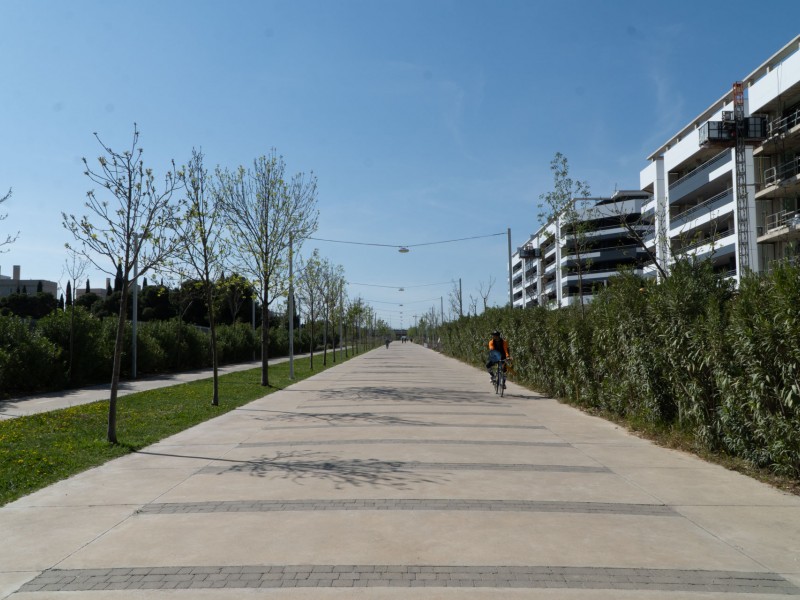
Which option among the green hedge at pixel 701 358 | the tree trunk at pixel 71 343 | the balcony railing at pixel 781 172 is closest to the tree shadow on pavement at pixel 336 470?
the green hedge at pixel 701 358

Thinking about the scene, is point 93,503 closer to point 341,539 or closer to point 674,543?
point 341,539

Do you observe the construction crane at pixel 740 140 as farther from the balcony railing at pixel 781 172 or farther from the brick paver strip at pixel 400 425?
the brick paver strip at pixel 400 425

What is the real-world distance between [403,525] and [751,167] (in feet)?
148

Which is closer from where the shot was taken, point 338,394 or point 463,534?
point 463,534

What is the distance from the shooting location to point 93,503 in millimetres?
6090

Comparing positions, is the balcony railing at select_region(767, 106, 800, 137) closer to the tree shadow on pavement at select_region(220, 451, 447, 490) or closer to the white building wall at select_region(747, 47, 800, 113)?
the white building wall at select_region(747, 47, 800, 113)

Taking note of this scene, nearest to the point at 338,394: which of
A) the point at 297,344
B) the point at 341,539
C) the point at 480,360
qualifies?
the point at 341,539

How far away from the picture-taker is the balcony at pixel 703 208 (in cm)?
4497

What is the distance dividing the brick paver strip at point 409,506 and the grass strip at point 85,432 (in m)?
1.85

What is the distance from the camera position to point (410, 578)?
4.13m

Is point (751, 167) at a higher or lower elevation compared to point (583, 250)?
higher

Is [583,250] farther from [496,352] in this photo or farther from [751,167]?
[751,167]

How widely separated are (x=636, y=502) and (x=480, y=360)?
85.4 feet

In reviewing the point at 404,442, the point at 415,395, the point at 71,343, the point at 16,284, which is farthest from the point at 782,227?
the point at 16,284
